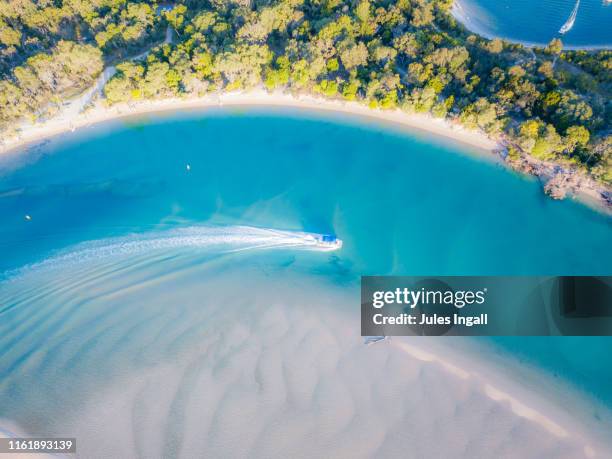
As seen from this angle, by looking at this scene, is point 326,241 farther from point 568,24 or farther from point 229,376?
point 568,24

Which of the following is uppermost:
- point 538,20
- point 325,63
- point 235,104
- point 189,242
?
point 538,20

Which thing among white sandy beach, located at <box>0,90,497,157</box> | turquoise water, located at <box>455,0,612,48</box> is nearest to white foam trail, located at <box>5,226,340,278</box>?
white sandy beach, located at <box>0,90,497,157</box>

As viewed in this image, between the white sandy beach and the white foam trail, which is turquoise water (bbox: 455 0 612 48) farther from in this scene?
the white foam trail

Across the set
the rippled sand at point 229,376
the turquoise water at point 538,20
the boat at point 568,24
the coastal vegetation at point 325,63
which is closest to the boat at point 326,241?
the rippled sand at point 229,376

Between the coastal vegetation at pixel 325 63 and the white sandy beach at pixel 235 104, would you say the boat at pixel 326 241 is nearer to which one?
the white sandy beach at pixel 235 104

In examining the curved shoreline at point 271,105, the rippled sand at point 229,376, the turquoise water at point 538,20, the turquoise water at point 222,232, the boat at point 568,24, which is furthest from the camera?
the boat at point 568,24

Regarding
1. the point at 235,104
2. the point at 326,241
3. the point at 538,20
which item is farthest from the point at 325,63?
the point at 538,20
